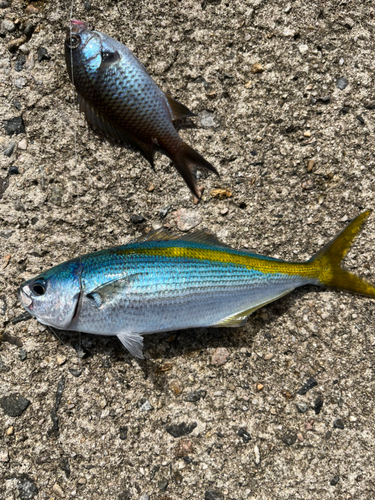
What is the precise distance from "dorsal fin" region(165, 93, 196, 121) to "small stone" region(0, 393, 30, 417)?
2.23m

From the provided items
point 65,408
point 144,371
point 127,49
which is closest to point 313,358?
point 144,371

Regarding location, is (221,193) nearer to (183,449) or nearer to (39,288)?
(39,288)

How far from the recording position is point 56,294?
7.30 feet

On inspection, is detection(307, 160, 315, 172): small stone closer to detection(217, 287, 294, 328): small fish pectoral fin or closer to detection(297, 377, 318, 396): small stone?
detection(217, 287, 294, 328): small fish pectoral fin

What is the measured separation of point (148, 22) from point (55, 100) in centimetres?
89

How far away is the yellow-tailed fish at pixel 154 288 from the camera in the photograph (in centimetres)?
222

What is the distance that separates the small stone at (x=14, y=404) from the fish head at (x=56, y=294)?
0.68m

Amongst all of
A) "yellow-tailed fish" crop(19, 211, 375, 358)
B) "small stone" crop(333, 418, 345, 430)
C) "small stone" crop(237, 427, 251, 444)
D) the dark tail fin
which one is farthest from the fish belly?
"small stone" crop(333, 418, 345, 430)

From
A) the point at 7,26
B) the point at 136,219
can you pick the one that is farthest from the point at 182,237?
the point at 7,26

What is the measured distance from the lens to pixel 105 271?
223 cm

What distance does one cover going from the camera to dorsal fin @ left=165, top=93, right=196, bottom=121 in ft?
8.29

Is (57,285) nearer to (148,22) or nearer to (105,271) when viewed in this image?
(105,271)

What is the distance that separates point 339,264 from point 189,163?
1307 mm

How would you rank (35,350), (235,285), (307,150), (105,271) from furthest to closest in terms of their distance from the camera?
(307,150), (35,350), (235,285), (105,271)
